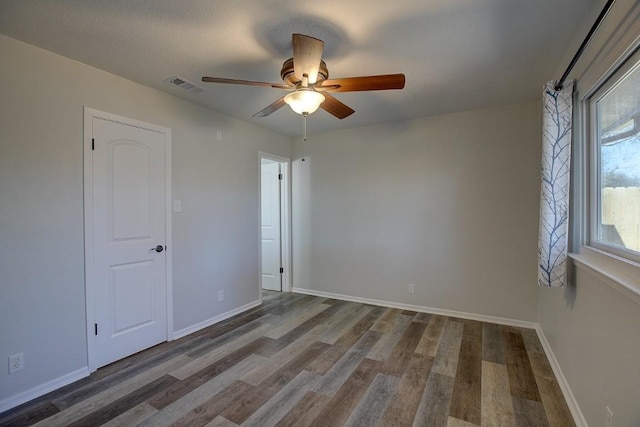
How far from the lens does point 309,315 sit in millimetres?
3686

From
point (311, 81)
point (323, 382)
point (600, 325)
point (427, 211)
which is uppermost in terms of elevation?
point (311, 81)

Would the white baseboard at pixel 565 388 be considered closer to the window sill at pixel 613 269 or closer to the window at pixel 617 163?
the window sill at pixel 613 269

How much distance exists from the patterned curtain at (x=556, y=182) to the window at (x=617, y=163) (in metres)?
0.13

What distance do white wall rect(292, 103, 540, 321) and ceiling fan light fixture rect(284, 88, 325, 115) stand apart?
7.07 ft

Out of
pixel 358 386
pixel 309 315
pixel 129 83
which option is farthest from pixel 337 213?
pixel 129 83

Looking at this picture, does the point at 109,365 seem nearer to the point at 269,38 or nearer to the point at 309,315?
the point at 309,315

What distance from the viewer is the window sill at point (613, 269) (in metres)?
1.28

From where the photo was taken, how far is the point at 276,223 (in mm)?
4762

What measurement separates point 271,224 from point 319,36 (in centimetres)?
322

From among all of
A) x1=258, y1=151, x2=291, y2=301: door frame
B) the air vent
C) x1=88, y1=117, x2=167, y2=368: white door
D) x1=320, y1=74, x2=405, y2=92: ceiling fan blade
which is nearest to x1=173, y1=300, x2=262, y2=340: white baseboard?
x1=88, y1=117, x2=167, y2=368: white door

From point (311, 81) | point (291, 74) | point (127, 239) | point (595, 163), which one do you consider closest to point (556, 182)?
point (595, 163)

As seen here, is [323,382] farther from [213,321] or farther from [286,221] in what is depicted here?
[286,221]

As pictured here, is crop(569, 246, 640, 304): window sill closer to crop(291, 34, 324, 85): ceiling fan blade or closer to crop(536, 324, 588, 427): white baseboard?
crop(536, 324, 588, 427): white baseboard

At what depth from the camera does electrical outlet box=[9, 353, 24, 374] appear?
6.57 feet
